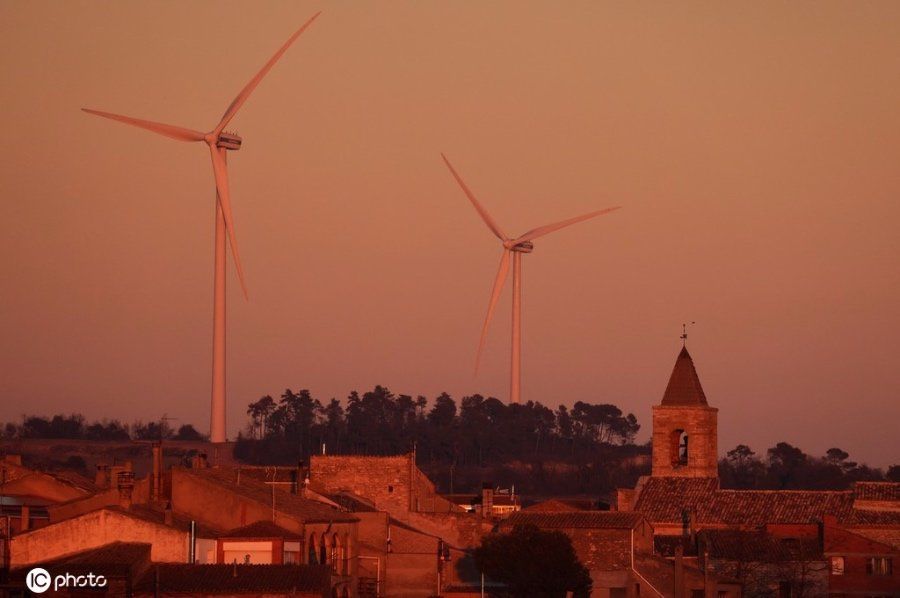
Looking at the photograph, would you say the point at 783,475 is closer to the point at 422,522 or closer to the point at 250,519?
the point at 422,522

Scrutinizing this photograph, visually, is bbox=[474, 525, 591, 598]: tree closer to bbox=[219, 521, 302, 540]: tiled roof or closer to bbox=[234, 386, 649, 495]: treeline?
bbox=[219, 521, 302, 540]: tiled roof

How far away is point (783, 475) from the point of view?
156 m

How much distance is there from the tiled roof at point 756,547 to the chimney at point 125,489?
22447 mm

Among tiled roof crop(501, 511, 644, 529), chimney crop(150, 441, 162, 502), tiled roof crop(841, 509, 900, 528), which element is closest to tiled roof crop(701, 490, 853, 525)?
tiled roof crop(841, 509, 900, 528)

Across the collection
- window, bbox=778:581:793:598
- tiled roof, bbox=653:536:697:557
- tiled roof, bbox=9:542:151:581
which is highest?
tiled roof, bbox=653:536:697:557

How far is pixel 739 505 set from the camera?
3342 inches

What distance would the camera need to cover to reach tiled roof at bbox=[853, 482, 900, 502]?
83.2 metres

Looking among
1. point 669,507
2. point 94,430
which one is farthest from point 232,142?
point 94,430

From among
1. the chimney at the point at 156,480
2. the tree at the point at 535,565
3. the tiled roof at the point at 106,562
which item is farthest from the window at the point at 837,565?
the tiled roof at the point at 106,562

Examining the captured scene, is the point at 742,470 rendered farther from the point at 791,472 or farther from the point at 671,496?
the point at 671,496

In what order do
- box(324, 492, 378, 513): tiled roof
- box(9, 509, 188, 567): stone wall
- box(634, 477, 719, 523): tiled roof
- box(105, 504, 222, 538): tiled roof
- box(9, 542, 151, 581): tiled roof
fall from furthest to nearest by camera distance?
box(634, 477, 719, 523): tiled roof → box(324, 492, 378, 513): tiled roof → box(105, 504, 222, 538): tiled roof → box(9, 509, 188, 567): stone wall → box(9, 542, 151, 581): tiled roof

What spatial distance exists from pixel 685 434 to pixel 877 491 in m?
11.5

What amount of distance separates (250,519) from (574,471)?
111m

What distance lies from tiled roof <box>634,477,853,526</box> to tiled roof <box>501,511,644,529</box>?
11788mm
